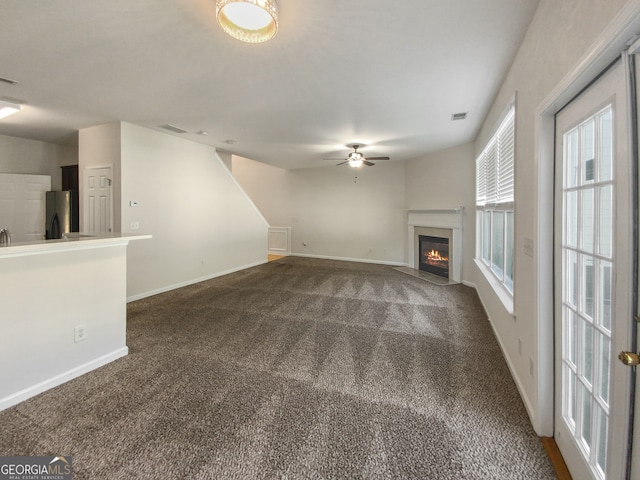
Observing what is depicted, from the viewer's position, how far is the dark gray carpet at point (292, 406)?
4.79 feet

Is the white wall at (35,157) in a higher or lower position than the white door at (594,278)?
higher

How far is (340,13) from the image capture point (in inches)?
71.5

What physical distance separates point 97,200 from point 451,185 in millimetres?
6283

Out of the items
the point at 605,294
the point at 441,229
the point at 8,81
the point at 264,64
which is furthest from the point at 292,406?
the point at 441,229

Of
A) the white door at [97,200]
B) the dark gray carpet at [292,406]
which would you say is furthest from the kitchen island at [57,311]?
the white door at [97,200]

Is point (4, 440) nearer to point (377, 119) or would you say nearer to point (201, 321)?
point (201, 321)

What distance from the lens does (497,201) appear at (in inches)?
131

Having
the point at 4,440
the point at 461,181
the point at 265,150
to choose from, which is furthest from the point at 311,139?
the point at 4,440

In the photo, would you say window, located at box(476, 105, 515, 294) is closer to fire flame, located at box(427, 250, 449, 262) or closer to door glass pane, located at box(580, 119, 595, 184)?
fire flame, located at box(427, 250, 449, 262)

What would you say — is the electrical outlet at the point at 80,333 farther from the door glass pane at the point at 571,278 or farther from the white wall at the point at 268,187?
the white wall at the point at 268,187

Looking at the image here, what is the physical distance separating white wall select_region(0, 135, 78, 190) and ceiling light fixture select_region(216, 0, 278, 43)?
557 cm

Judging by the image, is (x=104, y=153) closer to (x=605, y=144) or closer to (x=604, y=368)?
(x=605, y=144)

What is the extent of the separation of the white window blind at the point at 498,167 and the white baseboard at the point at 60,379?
13.3 feet

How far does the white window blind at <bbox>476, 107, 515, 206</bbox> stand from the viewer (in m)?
2.73
